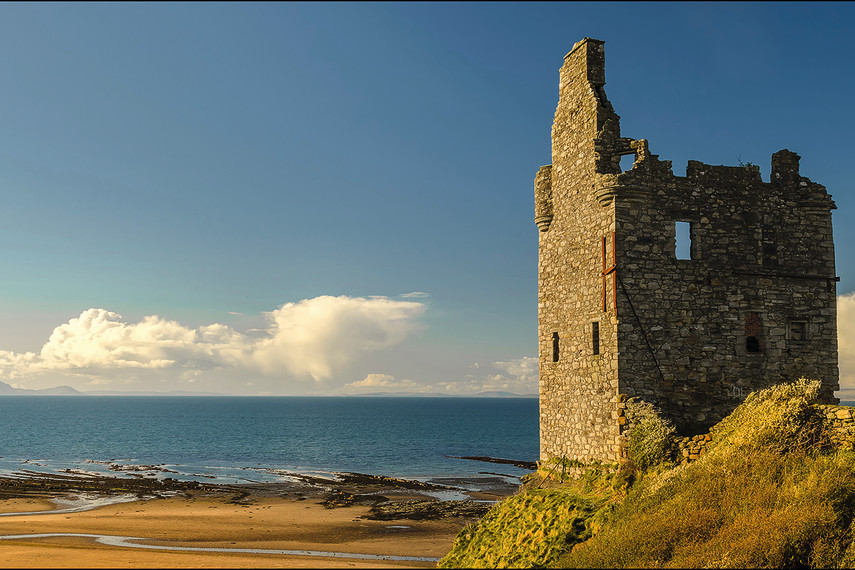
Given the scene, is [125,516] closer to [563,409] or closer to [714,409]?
[563,409]

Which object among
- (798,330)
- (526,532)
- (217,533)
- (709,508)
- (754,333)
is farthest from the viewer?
(217,533)

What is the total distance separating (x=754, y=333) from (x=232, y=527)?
2196 centimetres

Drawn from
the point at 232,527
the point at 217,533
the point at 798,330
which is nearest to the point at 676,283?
the point at 798,330

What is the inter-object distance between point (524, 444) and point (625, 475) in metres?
76.2

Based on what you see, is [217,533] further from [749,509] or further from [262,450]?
[262,450]


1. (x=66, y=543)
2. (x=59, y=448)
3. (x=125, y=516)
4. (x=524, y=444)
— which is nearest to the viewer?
(x=66, y=543)

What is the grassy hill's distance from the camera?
35.8ft

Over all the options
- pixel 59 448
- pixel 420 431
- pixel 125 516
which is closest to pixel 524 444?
pixel 420 431

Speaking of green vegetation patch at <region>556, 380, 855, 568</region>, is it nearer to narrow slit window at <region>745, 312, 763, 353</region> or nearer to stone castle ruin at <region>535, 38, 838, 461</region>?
stone castle ruin at <region>535, 38, 838, 461</region>

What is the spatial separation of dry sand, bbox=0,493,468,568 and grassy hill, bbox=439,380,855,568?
5.08m

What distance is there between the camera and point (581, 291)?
1739cm

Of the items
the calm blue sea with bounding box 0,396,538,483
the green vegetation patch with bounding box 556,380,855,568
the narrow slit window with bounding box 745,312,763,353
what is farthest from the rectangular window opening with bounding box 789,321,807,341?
the calm blue sea with bounding box 0,396,538,483

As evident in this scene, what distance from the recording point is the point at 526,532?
14023 millimetres

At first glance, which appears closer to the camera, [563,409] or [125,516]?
[563,409]
